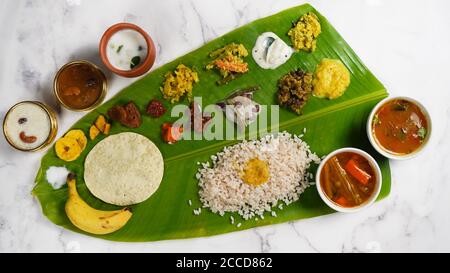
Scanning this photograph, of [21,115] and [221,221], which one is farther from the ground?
[21,115]

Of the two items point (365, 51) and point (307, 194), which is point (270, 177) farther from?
point (365, 51)

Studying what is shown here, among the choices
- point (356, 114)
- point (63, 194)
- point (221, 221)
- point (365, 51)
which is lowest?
point (221, 221)

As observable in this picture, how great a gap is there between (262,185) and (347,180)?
25.6 inches

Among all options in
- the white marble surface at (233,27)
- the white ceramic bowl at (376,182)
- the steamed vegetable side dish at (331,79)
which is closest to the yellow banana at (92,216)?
the white marble surface at (233,27)

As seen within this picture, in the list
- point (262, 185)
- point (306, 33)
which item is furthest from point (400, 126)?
point (262, 185)

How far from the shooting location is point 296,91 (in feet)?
13.8

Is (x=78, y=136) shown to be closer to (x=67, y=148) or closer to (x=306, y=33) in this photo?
(x=67, y=148)

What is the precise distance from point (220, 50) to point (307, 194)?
135cm

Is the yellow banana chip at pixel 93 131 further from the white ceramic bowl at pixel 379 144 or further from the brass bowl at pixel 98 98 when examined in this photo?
the white ceramic bowl at pixel 379 144

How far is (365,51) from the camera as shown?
4.46 meters

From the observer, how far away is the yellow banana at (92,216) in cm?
423

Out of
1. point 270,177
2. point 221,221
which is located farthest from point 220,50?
point 221,221

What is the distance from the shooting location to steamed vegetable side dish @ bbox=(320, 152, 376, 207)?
409 cm

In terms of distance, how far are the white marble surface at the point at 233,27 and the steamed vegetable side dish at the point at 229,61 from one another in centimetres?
22
